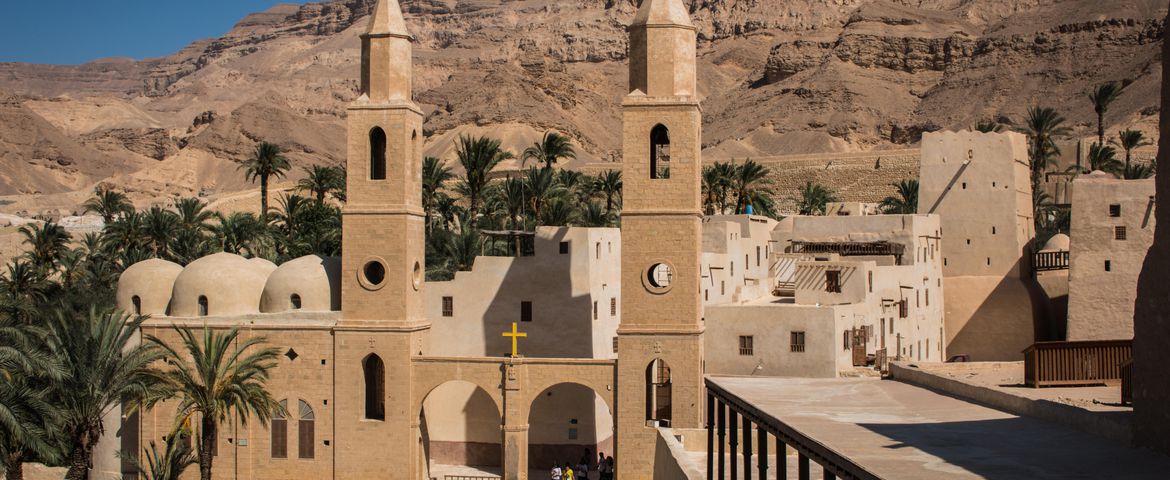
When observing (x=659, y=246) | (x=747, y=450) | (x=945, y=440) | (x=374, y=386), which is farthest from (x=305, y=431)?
(x=945, y=440)

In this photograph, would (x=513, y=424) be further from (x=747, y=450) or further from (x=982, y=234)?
(x=982, y=234)

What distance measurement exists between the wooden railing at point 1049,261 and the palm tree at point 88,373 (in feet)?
103

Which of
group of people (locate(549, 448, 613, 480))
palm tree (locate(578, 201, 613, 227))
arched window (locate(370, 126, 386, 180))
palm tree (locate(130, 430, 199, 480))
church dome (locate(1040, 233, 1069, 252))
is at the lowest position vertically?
group of people (locate(549, 448, 613, 480))

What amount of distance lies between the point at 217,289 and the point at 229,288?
0.93ft

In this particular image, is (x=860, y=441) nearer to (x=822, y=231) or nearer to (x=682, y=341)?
(x=682, y=341)

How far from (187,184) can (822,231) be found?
3764 inches

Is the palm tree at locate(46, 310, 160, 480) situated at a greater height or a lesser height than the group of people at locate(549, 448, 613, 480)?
greater

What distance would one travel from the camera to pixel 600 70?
18638 cm

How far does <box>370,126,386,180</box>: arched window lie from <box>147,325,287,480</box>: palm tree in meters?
4.91

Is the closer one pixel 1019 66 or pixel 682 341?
pixel 682 341

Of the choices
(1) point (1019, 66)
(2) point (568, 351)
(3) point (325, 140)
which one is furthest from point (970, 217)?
(3) point (325, 140)

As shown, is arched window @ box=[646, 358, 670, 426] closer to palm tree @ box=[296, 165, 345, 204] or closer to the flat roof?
the flat roof

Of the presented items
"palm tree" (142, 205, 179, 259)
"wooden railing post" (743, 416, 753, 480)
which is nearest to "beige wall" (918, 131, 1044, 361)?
"palm tree" (142, 205, 179, 259)

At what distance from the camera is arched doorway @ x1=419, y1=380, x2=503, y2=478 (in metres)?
32.6
